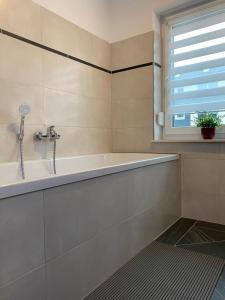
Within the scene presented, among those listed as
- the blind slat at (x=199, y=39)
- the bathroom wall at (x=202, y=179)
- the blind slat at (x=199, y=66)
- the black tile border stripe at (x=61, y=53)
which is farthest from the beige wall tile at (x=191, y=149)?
the blind slat at (x=199, y=39)

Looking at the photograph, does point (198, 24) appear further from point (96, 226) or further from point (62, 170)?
point (96, 226)

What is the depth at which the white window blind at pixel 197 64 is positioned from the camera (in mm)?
2094

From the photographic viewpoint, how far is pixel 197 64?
2.19 m

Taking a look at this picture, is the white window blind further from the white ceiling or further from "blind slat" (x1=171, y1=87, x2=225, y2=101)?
the white ceiling

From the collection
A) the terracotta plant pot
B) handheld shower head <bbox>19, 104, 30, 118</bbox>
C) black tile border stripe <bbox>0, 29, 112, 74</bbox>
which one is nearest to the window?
the terracotta plant pot

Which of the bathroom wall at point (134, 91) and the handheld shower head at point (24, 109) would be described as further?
the bathroom wall at point (134, 91)

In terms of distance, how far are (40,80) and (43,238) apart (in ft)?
4.25

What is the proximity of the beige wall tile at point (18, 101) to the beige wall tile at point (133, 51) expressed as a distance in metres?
1.03

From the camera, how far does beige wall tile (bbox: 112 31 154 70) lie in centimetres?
231

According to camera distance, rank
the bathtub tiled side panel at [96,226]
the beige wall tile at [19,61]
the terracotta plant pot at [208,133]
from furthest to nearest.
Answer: the terracotta plant pot at [208,133] < the beige wall tile at [19,61] < the bathtub tiled side panel at [96,226]

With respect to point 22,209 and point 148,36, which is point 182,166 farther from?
point 22,209

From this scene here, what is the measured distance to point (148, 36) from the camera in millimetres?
2314

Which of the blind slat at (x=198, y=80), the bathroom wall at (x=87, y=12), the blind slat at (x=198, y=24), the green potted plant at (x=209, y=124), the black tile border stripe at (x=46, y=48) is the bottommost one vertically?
the green potted plant at (x=209, y=124)

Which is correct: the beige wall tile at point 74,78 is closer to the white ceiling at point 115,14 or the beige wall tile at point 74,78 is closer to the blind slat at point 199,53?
the white ceiling at point 115,14
